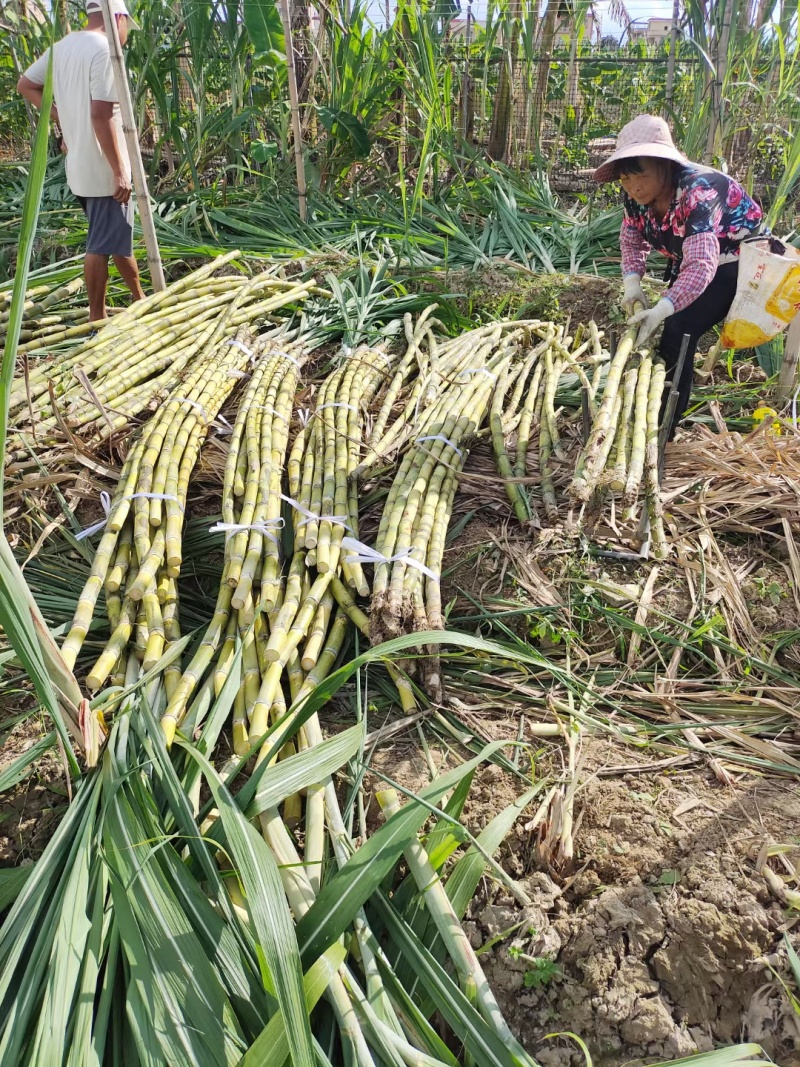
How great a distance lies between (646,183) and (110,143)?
8.14 ft

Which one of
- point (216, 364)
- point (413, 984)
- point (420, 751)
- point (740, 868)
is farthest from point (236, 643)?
point (216, 364)

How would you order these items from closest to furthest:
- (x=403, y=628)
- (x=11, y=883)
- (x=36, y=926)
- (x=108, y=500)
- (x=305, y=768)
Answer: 1. (x=36, y=926)
2. (x=11, y=883)
3. (x=305, y=768)
4. (x=403, y=628)
5. (x=108, y=500)

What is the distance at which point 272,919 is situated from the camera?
1286 mm

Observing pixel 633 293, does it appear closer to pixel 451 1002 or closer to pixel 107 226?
pixel 107 226

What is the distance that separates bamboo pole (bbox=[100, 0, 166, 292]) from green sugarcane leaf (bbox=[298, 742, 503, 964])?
331cm

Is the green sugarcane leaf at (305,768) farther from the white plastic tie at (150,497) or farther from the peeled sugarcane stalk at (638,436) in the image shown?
the peeled sugarcane stalk at (638,436)

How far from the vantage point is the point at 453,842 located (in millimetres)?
1578

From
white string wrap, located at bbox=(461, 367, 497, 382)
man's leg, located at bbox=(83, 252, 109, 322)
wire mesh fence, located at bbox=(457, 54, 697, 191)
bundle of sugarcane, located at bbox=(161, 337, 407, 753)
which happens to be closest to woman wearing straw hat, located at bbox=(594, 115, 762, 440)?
white string wrap, located at bbox=(461, 367, 497, 382)

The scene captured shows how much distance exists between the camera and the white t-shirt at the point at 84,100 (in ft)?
11.8

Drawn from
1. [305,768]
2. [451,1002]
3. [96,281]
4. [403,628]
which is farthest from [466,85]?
[451,1002]

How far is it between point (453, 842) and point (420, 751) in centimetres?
44

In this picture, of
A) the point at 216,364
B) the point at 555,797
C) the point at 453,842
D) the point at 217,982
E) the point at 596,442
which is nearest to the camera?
the point at 217,982

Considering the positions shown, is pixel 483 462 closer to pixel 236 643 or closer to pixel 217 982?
pixel 236 643

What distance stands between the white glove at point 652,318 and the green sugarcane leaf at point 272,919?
7.61 feet
